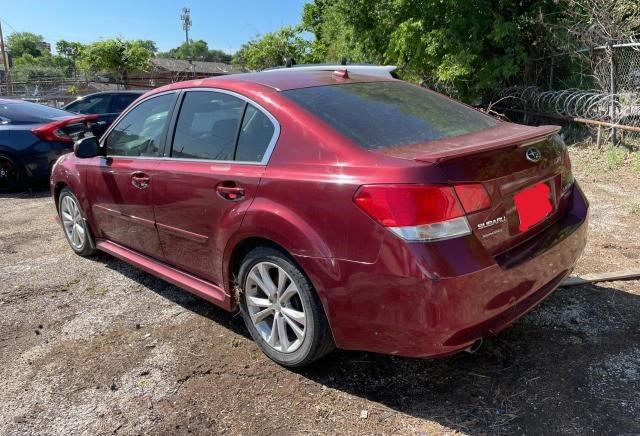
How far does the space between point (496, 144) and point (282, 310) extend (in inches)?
56.2

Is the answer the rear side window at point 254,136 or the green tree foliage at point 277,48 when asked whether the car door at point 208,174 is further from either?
the green tree foliage at point 277,48

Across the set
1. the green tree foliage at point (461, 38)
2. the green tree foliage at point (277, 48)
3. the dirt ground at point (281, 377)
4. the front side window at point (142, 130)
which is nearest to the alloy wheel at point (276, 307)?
the dirt ground at point (281, 377)

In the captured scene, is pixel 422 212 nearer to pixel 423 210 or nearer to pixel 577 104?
pixel 423 210

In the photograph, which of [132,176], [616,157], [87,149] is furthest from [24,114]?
[616,157]

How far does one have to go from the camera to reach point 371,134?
2.73 metres

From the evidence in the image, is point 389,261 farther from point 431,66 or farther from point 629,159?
point 431,66

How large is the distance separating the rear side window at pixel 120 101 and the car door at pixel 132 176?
723cm

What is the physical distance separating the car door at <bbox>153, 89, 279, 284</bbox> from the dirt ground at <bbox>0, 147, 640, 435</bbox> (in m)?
0.58

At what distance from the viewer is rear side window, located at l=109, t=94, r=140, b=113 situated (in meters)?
11.1

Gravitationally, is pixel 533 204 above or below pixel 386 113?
below

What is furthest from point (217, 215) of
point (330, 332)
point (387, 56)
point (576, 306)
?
point (387, 56)

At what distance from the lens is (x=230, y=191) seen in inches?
118

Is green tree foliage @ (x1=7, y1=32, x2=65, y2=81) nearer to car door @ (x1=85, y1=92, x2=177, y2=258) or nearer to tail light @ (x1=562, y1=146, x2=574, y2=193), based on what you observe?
car door @ (x1=85, y1=92, x2=177, y2=258)

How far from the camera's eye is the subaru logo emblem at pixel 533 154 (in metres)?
2.64
